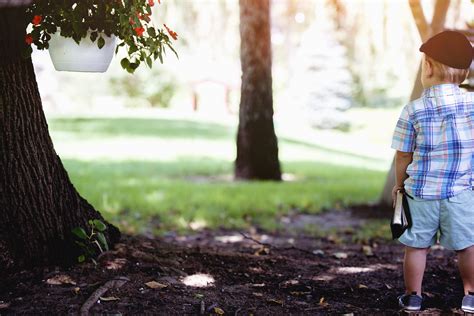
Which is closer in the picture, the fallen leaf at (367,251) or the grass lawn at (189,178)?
the fallen leaf at (367,251)

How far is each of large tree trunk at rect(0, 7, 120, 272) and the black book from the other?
1.70 m

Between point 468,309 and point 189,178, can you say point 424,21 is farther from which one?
point 468,309

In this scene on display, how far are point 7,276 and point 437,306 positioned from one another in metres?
2.24

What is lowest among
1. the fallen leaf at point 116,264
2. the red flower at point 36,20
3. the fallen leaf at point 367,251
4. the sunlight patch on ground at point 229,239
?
the sunlight patch on ground at point 229,239

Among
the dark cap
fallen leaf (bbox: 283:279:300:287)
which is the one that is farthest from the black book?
fallen leaf (bbox: 283:279:300:287)

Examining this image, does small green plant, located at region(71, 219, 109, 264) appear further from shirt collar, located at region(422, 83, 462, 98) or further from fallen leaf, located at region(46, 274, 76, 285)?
shirt collar, located at region(422, 83, 462, 98)

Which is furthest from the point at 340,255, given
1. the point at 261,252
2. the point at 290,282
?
the point at 290,282

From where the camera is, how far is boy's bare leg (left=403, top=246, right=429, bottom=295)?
3.44 m

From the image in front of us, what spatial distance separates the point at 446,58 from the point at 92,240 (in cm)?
211

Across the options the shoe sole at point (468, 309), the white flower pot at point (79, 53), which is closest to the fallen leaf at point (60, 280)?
the white flower pot at point (79, 53)

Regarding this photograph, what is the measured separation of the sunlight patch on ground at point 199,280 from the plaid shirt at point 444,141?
48.3 inches

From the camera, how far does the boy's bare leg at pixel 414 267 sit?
3.44m

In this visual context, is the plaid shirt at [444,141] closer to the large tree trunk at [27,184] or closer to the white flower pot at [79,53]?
the white flower pot at [79,53]

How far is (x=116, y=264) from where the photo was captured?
3758 millimetres
